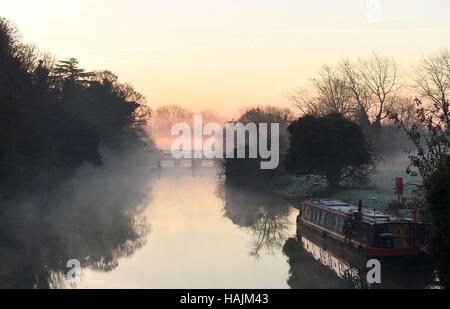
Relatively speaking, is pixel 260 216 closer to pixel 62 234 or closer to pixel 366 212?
pixel 62 234

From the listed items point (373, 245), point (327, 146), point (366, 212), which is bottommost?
point (373, 245)

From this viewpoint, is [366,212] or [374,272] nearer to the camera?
[374,272]

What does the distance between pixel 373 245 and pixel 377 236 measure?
1.33 feet

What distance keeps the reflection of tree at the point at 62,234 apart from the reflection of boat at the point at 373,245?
9719 millimetres

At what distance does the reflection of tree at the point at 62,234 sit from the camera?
24.5 m

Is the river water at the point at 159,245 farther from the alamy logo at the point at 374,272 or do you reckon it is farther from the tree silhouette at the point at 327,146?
the tree silhouette at the point at 327,146

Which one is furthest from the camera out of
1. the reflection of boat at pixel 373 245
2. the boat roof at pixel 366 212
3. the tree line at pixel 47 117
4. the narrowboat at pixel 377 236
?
the tree line at pixel 47 117

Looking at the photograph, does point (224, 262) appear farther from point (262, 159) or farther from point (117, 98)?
point (117, 98)

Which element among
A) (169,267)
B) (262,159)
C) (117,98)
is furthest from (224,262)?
(117,98)

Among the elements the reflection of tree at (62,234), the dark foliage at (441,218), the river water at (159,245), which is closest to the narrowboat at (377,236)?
the river water at (159,245)

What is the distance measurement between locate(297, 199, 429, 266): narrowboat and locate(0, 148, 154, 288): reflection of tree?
395 inches

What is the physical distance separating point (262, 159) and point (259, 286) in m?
44.3

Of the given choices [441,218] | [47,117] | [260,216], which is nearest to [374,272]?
[441,218]

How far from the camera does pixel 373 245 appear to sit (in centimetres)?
2430
